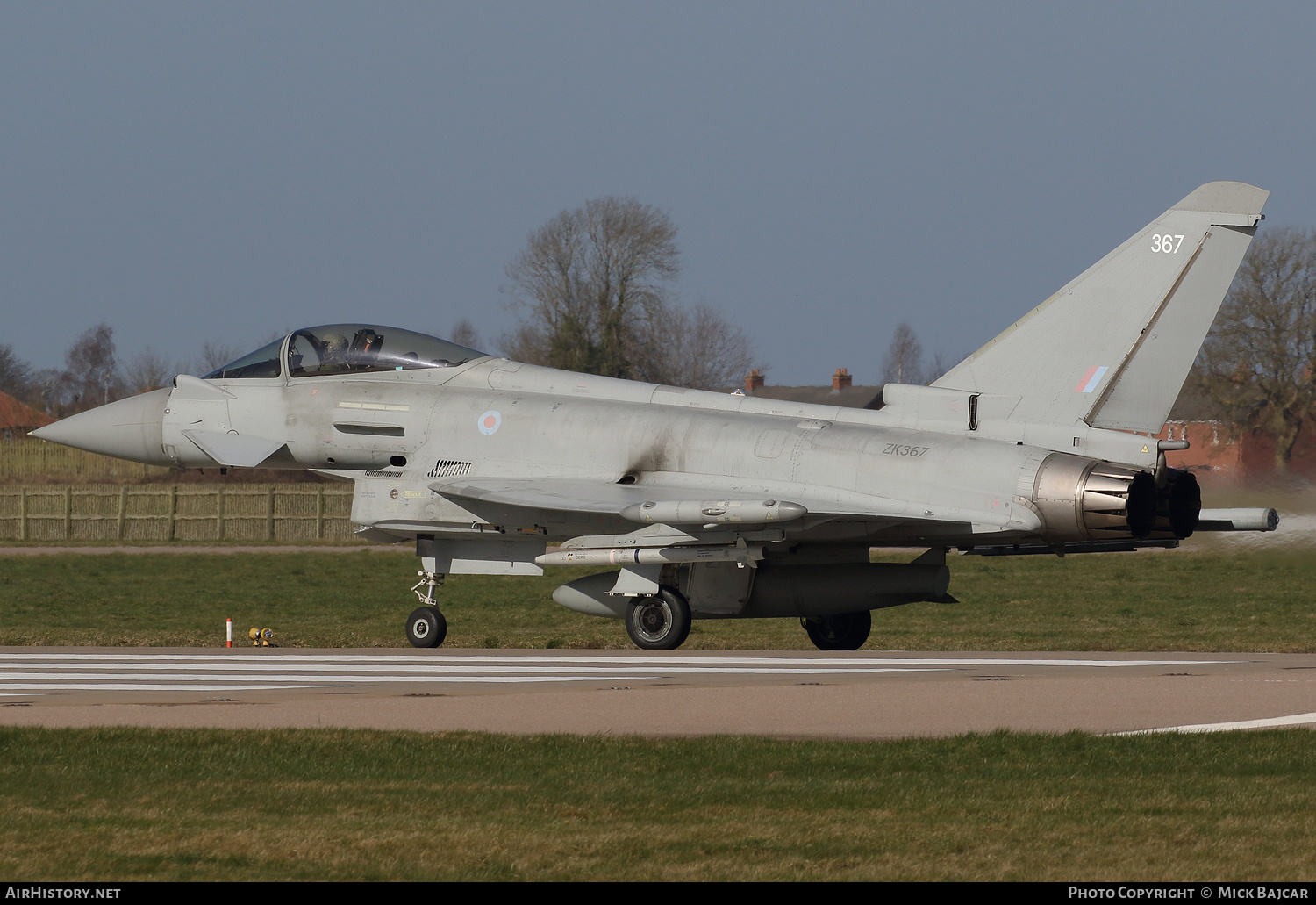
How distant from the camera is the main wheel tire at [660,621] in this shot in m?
15.5

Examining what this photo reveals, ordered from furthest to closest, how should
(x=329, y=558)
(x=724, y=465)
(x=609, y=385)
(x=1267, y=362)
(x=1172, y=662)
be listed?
(x=1267, y=362) → (x=329, y=558) → (x=609, y=385) → (x=724, y=465) → (x=1172, y=662)

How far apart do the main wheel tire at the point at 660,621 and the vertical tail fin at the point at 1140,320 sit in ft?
12.4

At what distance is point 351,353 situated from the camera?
17266 mm

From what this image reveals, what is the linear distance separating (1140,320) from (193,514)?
3828 cm

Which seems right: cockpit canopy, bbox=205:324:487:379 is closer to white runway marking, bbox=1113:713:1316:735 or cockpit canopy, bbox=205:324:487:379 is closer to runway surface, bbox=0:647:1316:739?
runway surface, bbox=0:647:1316:739


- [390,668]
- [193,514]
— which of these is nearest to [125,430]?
[390,668]

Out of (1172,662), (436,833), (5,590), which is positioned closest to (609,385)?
(1172,662)

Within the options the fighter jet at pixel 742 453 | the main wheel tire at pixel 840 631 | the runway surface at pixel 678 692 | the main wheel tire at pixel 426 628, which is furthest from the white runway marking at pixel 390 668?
the main wheel tire at pixel 840 631

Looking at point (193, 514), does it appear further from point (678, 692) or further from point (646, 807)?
point (646, 807)

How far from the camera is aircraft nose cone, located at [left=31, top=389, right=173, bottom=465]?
17578 millimetres

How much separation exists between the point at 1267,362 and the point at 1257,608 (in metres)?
25.5

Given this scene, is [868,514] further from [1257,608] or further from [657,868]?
[1257,608]

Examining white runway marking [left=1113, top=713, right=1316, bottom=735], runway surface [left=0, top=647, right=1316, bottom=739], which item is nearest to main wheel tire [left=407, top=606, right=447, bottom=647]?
runway surface [left=0, top=647, right=1316, bottom=739]

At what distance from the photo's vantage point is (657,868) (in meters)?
6.00
